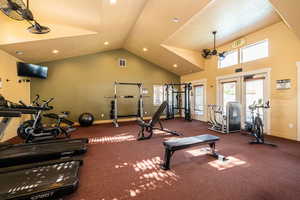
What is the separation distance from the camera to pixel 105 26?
15.1 ft

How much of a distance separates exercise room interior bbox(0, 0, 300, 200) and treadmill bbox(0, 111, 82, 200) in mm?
16

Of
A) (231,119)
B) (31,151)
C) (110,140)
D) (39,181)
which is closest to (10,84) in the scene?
(31,151)

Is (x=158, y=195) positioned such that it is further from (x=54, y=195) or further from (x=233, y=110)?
(x=233, y=110)

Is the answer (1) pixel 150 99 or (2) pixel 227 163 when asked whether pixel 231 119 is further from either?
(1) pixel 150 99

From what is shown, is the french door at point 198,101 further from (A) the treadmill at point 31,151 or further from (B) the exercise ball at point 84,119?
(A) the treadmill at point 31,151

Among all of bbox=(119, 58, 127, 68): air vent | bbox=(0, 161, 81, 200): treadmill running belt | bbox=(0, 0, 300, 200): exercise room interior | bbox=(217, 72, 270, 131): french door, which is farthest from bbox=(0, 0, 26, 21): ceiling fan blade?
bbox=(217, 72, 270, 131): french door

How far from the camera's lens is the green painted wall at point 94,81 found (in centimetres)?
629

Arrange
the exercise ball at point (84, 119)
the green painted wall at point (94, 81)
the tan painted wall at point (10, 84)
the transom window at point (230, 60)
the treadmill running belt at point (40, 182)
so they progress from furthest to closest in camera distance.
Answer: the green painted wall at point (94, 81)
the exercise ball at point (84, 119)
the transom window at point (230, 60)
the tan painted wall at point (10, 84)
the treadmill running belt at point (40, 182)

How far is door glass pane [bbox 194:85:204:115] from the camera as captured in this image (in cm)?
758

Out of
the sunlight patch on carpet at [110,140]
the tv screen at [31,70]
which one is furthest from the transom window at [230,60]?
the tv screen at [31,70]

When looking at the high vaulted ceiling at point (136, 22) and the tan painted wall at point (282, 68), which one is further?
the tan painted wall at point (282, 68)

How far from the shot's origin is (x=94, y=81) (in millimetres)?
7062

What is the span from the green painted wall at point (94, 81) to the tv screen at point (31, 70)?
0.53 metres

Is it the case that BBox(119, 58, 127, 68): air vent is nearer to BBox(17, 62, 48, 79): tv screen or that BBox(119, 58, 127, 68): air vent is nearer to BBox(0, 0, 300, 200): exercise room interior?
BBox(0, 0, 300, 200): exercise room interior
